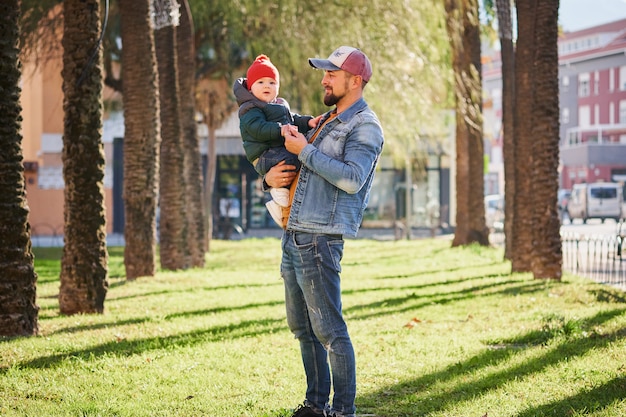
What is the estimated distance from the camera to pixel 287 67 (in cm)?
2183

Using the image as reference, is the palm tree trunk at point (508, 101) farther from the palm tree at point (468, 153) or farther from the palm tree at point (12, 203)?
the palm tree at point (12, 203)

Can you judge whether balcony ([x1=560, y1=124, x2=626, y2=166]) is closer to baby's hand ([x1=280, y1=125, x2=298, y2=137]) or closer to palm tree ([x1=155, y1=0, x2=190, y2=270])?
palm tree ([x1=155, y1=0, x2=190, y2=270])

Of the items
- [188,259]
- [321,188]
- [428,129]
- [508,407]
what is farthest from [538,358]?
[428,129]

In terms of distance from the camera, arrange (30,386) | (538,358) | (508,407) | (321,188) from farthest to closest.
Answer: (538,358) < (30,386) < (508,407) < (321,188)

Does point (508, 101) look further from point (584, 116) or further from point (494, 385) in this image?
point (584, 116)

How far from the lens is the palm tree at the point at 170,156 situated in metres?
18.0

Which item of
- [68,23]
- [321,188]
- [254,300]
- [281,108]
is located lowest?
[254,300]

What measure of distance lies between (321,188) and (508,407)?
1.98 m

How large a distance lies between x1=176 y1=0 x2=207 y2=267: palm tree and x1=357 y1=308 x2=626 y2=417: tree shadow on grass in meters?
11.4

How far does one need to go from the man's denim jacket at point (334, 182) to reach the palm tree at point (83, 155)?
6030 mm

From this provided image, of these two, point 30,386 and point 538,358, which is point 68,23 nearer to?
point 30,386

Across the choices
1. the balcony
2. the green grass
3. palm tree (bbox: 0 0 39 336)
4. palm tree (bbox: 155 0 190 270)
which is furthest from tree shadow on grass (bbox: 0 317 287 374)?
the balcony

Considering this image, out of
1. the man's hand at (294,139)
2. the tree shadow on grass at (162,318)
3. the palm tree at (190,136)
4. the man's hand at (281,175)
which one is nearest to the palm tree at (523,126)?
the tree shadow on grass at (162,318)

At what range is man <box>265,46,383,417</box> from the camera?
5598 millimetres
